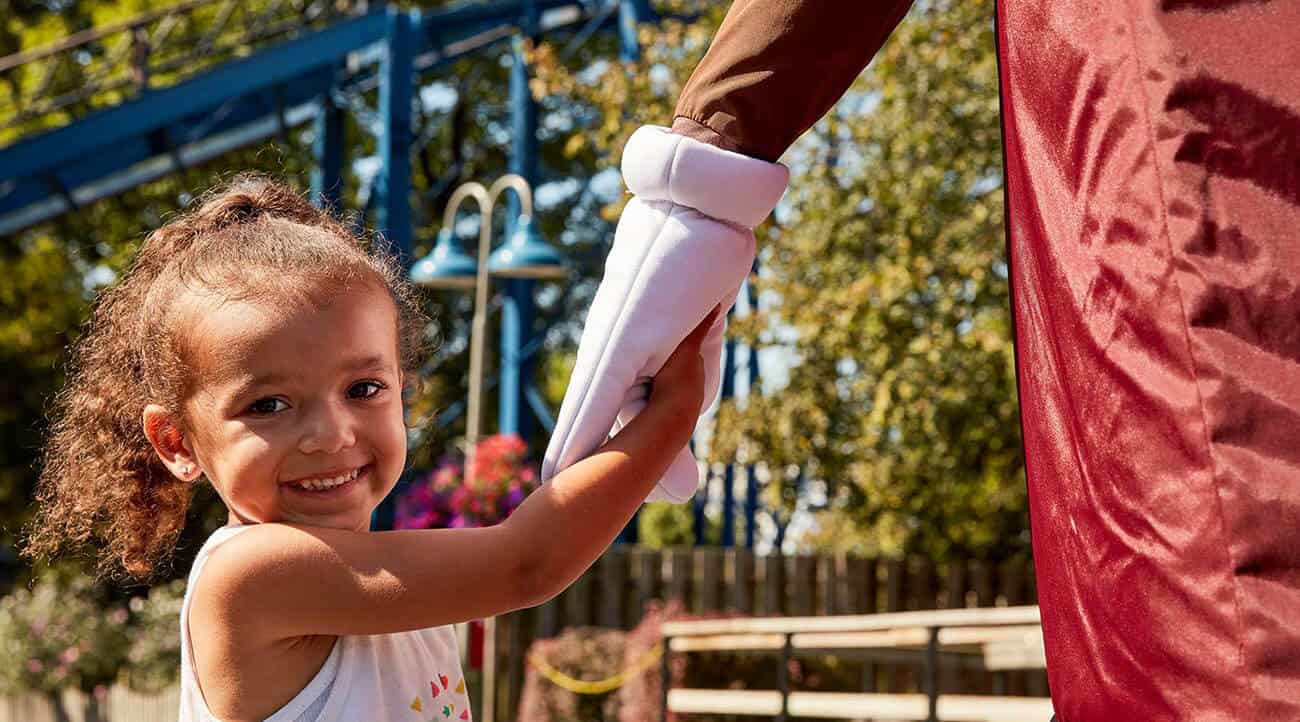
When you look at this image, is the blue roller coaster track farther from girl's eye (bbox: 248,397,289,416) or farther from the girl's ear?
girl's eye (bbox: 248,397,289,416)

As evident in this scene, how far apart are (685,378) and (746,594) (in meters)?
11.1

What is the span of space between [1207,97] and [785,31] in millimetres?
386

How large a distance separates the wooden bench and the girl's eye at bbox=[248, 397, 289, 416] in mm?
2735

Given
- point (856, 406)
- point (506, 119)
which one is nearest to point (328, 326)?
point (856, 406)

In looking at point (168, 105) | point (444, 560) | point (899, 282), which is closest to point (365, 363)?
point (444, 560)

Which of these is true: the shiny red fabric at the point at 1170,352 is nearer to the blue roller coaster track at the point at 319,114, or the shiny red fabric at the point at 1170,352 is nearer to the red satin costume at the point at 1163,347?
the red satin costume at the point at 1163,347

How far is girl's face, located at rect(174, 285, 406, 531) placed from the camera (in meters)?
1.57

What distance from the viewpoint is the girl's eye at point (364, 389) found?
5.24 ft

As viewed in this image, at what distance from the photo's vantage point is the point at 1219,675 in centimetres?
123

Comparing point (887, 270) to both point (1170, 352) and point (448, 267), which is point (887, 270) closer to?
point (448, 267)

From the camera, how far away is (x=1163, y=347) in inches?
50.4

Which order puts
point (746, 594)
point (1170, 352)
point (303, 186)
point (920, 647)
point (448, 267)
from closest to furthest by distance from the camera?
point (1170, 352) → point (920, 647) → point (448, 267) → point (746, 594) → point (303, 186)

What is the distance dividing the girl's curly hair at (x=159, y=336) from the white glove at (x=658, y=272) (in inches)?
10.5

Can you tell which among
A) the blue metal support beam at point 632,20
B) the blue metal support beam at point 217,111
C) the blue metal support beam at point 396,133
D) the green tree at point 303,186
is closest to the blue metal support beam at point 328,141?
the blue metal support beam at point 217,111
